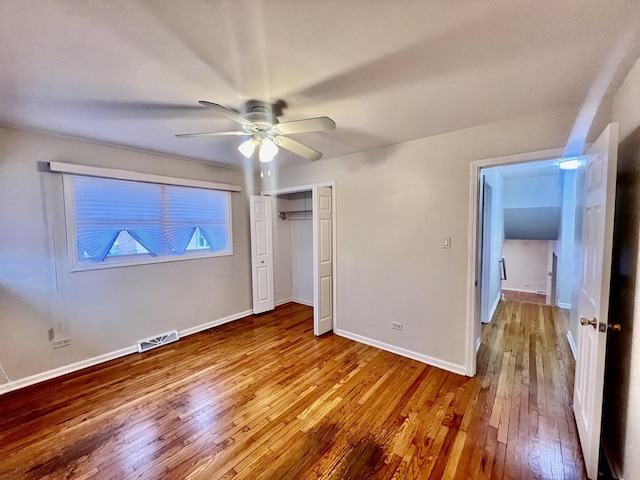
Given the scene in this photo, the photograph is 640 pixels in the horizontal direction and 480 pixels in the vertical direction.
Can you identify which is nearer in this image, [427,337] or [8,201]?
[8,201]

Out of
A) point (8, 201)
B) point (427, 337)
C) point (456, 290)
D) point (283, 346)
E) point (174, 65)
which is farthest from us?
point (283, 346)

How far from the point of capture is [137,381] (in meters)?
2.53

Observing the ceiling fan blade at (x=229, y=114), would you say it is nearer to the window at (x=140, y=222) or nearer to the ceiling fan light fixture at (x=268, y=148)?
the ceiling fan light fixture at (x=268, y=148)

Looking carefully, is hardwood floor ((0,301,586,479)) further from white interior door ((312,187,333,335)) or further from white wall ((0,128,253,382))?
white interior door ((312,187,333,335))

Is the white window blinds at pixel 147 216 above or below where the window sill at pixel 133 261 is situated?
above

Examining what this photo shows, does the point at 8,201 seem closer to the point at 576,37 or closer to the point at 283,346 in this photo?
the point at 283,346

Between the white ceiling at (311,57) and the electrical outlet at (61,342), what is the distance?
2091 mm

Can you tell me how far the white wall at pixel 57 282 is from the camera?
2.41 meters

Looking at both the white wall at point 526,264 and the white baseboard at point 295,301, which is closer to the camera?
the white baseboard at point 295,301

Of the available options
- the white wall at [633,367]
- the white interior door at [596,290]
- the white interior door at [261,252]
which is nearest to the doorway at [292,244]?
the white interior door at [261,252]

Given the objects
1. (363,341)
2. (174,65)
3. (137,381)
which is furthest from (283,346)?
(174,65)

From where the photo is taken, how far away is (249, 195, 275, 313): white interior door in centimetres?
420

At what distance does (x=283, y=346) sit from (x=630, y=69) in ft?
12.0

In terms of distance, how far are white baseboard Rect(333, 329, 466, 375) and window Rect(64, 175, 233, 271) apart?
224 cm
